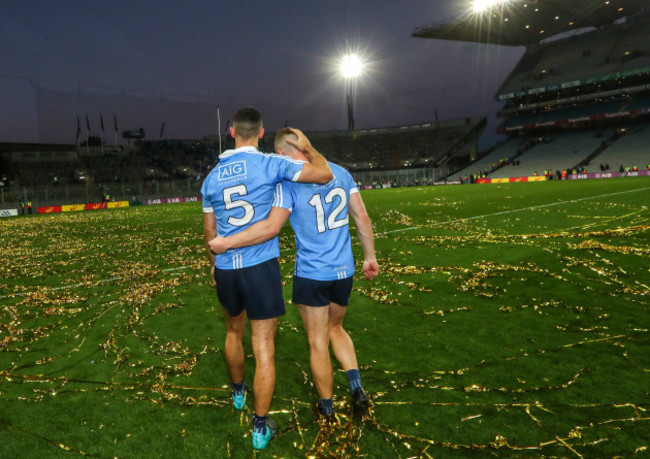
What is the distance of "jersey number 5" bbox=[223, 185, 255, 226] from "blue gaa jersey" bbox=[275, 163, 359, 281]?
27 centimetres

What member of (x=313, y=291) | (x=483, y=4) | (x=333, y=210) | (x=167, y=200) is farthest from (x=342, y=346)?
(x=483, y=4)

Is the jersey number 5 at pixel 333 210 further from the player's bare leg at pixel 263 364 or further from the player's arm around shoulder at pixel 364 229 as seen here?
the player's bare leg at pixel 263 364

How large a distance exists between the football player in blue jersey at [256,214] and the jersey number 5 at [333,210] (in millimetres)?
241

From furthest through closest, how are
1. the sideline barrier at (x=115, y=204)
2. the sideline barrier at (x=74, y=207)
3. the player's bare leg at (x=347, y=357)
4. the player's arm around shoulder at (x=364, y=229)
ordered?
the sideline barrier at (x=115, y=204)
the sideline barrier at (x=74, y=207)
the player's arm around shoulder at (x=364, y=229)
the player's bare leg at (x=347, y=357)

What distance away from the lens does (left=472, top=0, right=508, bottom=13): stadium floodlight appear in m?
52.1

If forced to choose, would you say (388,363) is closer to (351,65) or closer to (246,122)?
(246,122)

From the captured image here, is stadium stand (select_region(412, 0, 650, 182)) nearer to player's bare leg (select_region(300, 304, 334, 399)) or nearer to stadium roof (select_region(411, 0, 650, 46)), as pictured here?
stadium roof (select_region(411, 0, 650, 46))

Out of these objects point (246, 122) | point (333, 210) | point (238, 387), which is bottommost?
point (238, 387)

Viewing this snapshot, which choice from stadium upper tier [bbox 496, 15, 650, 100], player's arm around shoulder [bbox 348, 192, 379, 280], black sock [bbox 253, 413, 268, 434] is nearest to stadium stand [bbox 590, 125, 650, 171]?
stadium upper tier [bbox 496, 15, 650, 100]

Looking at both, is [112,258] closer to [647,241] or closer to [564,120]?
[647,241]

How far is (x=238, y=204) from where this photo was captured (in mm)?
2906

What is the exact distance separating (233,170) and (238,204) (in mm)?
236

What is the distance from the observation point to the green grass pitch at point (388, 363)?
2.98 meters

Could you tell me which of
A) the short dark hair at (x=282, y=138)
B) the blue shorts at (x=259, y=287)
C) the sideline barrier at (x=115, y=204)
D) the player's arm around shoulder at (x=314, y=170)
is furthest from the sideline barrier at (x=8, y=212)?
the player's arm around shoulder at (x=314, y=170)
